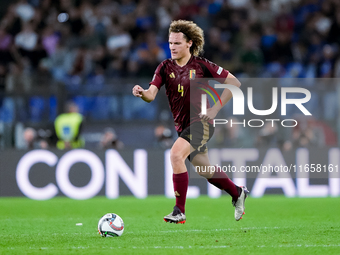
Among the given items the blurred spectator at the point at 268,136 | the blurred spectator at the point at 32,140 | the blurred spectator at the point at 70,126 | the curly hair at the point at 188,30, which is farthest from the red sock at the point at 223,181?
the blurred spectator at the point at 32,140

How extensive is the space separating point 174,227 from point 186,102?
4.52ft

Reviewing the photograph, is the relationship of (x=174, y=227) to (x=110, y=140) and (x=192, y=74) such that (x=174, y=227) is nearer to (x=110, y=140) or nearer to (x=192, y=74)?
(x=192, y=74)

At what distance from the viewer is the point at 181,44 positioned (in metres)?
5.79

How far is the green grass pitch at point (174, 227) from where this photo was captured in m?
4.65

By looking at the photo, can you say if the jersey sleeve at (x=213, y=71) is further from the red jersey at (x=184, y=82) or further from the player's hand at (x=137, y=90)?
the player's hand at (x=137, y=90)

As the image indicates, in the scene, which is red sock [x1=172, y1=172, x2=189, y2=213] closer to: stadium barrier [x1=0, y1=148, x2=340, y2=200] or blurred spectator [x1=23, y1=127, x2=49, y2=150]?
stadium barrier [x1=0, y1=148, x2=340, y2=200]

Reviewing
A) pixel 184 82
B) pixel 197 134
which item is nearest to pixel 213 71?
pixel 184 82

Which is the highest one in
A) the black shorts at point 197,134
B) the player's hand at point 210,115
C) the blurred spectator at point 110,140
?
the player's hand at point 210,115

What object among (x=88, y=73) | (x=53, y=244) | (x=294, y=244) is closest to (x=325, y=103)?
(x=88, y=73)

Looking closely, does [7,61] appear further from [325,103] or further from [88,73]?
[325,103]

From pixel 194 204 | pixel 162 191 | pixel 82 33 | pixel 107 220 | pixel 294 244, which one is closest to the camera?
pixel 294 244

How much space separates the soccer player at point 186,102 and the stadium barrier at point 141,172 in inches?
164

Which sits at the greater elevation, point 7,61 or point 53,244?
point 7,61

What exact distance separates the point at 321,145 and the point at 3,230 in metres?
6.18
